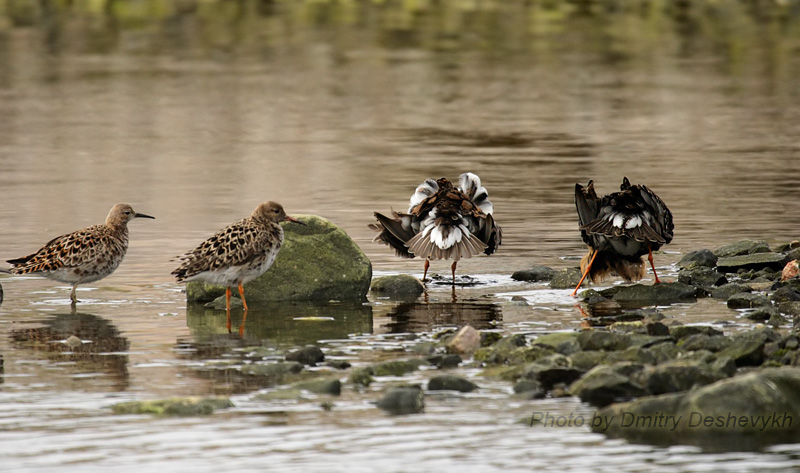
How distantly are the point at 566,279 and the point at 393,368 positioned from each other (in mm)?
5066

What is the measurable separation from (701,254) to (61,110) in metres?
29.1

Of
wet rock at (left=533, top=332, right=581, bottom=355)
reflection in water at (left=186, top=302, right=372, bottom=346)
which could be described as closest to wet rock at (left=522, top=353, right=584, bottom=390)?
wet rock at (left=533, top=332, right=581, bottom=355)

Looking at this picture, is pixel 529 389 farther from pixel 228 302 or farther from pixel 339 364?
pixel 228 302

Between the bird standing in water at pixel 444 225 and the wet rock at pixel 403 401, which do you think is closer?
the wet rock at pixel 403 401

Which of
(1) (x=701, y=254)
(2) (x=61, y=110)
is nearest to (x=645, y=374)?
(1) (x=701, y=254)

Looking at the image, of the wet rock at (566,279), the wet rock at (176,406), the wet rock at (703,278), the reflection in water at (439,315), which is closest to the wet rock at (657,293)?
the wet rock at (703,278)

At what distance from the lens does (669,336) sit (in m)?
11.7

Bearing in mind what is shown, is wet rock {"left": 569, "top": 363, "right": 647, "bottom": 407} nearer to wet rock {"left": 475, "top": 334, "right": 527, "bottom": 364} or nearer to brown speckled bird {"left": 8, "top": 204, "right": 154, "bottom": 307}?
wet rock {"left": 475, "top": 334, "right": 527, "bottom": 364}

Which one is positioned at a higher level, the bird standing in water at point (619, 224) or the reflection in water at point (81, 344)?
the bird standing in water at point (619, 224)

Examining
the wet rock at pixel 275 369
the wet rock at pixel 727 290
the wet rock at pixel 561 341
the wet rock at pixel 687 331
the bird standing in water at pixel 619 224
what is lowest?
the wet rock at pixel 275 369

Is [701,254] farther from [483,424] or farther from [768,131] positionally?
[768,131]

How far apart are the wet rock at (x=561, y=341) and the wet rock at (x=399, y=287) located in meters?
3.60

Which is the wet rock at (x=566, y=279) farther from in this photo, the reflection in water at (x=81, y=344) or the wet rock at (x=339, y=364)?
the reflection in water at (x=81, y=344)

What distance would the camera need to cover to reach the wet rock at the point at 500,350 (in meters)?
11.3
